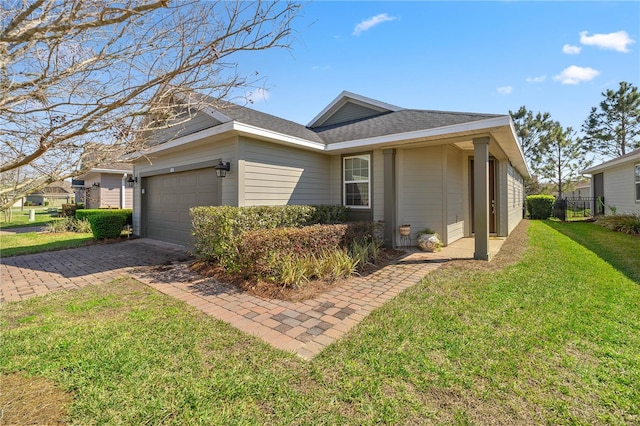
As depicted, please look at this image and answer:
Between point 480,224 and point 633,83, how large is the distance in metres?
29.7

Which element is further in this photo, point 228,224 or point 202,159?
point 202,159

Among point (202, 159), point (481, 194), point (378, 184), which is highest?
point (202, 159)

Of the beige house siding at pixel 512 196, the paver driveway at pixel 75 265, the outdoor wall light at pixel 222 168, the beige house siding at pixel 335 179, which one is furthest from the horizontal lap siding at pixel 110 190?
the beige house siding at pixel 512 196

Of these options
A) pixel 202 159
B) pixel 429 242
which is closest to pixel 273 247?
pixel 202 159

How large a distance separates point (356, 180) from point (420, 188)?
1922 millimetres

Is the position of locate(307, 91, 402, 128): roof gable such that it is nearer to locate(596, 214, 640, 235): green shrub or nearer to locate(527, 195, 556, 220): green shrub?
locate(596, 214, 640, 235): green shrub

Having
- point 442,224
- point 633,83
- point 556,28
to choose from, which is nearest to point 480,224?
point 442,224

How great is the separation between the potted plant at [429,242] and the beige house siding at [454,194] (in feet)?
2.20

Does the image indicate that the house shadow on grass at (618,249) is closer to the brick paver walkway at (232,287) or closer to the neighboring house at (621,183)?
the brick paver walkway at (232,287)

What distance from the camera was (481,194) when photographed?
641 cm

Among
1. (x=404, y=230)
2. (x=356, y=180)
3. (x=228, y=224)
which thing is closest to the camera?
(x=228, y=224)

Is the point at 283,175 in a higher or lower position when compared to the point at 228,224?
→ higher

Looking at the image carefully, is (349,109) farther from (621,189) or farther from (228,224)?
(621,189)

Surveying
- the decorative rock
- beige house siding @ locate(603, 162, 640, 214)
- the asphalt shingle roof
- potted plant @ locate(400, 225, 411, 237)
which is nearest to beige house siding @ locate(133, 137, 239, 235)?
the asphalt shingle roof
